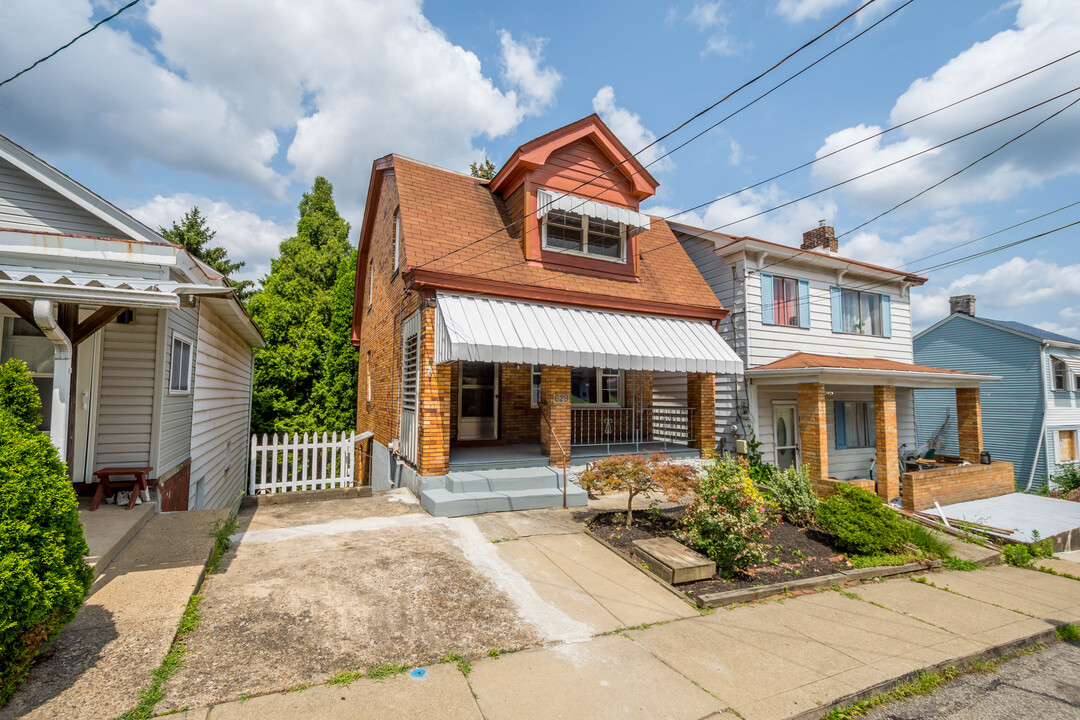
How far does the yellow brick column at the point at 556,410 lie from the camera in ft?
33.1

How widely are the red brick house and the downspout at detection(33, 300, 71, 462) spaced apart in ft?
15.3

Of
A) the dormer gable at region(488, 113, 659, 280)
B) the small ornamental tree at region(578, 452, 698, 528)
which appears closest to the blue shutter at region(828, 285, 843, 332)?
the dormer gable at region(488, 113, 659, 280)

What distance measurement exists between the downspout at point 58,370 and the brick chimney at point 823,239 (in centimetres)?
1823

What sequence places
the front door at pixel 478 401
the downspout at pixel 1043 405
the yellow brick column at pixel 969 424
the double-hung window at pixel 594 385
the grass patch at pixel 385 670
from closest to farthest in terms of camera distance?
1. the grass patch at pixel 385 670
2. the front door at pixel 478 401
3. the double-hung window at pixel 594 385
4. the yellow brick column at pixel 969 424
5. the downspout at pixel 1043 405

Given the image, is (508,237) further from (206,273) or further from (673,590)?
(673,590)

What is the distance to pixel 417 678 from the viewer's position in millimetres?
3762

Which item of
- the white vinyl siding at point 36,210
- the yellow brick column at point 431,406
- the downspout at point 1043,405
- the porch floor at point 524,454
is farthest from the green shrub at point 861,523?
the downspout at point 1043,405

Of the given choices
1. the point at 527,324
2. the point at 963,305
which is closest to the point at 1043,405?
the point at 963,305

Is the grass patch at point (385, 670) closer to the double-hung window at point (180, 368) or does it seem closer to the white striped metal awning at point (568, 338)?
the white striped metal awning at point (568, 338)

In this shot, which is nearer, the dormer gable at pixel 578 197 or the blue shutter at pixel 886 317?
the dormer gable at pixel 578 197

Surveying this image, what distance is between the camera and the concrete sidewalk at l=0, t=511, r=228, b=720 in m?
3.16

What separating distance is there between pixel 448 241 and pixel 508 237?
157cm

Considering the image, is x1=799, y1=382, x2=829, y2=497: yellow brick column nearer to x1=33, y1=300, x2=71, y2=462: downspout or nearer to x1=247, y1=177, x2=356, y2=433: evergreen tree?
x1=33, y1=300, x2=71, y2=462: downspout

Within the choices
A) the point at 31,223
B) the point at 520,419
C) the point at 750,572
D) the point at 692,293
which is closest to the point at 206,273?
the point at 31,223
